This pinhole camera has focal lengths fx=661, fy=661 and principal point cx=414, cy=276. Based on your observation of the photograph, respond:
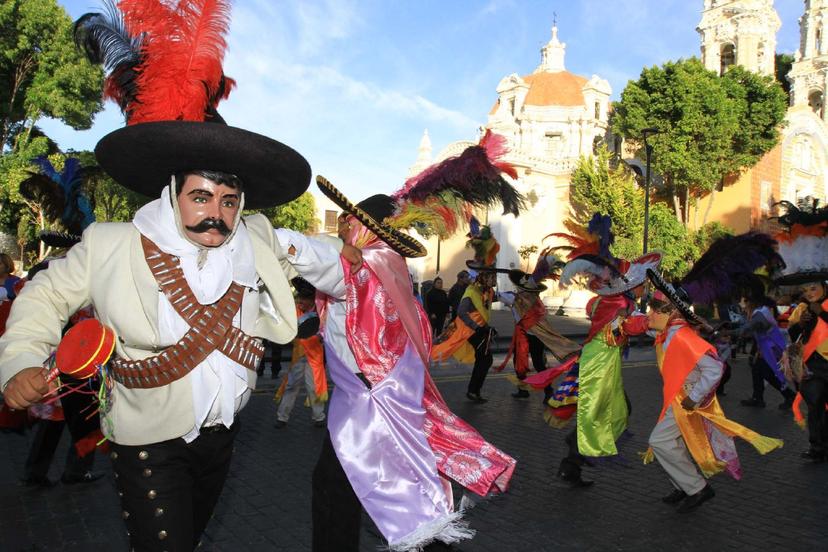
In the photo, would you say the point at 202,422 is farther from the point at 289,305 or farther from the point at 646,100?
the point at 646,100

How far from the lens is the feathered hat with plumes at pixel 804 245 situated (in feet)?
23.2

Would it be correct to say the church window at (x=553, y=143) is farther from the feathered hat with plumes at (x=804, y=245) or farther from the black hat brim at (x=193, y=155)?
the black hat brim at (x=193, y=155)

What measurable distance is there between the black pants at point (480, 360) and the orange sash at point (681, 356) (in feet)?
15.1

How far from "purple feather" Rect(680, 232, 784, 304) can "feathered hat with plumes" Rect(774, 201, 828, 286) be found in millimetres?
1633

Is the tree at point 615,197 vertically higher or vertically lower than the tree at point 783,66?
lower

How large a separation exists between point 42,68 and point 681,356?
25.2 metres

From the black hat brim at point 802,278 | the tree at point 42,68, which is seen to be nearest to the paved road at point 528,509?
the black hat brim at point 802,278

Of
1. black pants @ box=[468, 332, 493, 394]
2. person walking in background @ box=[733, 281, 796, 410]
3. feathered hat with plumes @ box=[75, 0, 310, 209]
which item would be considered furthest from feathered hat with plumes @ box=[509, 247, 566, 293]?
feathered hat with plumes @ box=[75, 0, 310, 209]

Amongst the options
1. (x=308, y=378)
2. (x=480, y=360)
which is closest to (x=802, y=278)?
(x=480, y=360)

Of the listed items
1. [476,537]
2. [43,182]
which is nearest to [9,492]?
[43,182]

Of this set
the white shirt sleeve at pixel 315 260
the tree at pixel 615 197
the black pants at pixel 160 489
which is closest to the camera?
the black pants at pixel 160 489

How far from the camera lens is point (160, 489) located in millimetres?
2510

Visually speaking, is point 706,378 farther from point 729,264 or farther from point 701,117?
point 701,117

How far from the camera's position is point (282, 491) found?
17.7 ft
